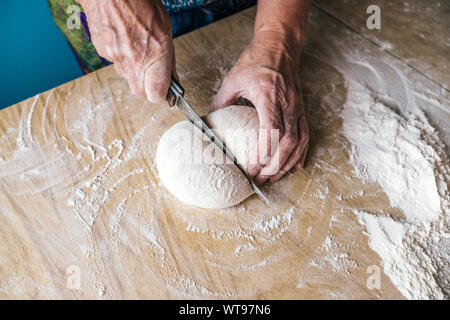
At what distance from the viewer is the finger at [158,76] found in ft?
3.27

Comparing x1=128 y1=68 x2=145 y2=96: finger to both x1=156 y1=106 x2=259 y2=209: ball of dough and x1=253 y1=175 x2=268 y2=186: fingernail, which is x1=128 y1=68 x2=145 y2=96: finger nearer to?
x1=156 y1=106 x2=259 y2=209: ball of dough

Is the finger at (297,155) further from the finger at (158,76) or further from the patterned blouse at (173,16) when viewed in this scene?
the patterned blouse at (173,16)

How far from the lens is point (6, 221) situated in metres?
1.12

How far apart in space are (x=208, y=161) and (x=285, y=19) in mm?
645

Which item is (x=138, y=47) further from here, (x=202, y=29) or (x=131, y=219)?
(x=202, y=29)

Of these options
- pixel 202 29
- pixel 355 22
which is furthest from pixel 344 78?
pixel 202 29

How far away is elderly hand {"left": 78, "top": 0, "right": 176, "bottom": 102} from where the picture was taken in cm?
99

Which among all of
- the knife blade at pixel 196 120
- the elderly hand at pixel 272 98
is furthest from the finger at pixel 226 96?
the knife blade at pixel 196 120

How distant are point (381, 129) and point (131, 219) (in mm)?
920

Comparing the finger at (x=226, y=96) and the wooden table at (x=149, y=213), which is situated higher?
the finger at (x=226, y=96)

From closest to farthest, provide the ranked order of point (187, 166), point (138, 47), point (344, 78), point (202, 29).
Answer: point (138, 47) → point (187, 166) → point (344, 78) → point (202, 29)

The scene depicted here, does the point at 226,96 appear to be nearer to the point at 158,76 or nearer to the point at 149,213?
the point at 158,76

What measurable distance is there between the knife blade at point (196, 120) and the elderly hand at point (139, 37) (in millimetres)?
40

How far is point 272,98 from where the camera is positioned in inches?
45.7
